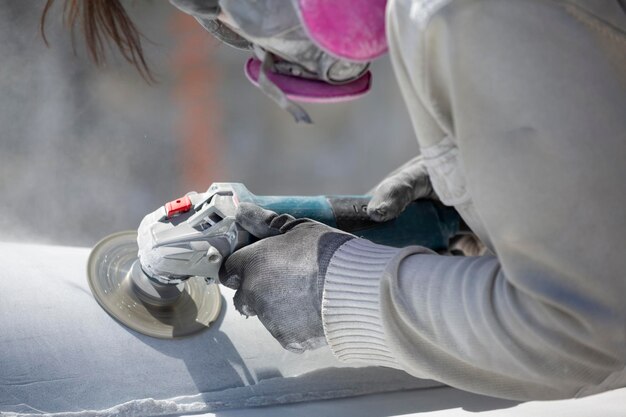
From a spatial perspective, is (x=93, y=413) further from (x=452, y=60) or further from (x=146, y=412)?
(x=452, y=60)

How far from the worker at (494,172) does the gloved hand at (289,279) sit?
0.03 m

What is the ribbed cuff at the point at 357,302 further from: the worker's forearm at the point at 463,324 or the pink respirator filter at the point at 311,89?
the pink respirator filter at the point at 311,89

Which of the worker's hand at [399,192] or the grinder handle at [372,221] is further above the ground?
the worker's hand at [399,192]

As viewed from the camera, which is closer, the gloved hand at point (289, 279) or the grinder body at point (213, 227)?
the gloved hand at point (289, 279)

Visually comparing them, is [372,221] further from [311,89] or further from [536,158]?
[536,158]

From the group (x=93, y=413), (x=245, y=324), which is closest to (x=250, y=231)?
(x=245, y=324)

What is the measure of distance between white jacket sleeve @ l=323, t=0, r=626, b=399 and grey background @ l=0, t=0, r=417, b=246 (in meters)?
1.71

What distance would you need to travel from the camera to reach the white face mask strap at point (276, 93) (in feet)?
3.68

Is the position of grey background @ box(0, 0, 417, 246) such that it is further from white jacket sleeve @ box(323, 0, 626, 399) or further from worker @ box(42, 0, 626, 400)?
white jacket sleeve @ box(323, 0, 626, 399)

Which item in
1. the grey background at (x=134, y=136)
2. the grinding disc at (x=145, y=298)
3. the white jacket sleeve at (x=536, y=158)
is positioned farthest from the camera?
the grey background at (x=134, y=136)

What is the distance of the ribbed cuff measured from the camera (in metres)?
1.12

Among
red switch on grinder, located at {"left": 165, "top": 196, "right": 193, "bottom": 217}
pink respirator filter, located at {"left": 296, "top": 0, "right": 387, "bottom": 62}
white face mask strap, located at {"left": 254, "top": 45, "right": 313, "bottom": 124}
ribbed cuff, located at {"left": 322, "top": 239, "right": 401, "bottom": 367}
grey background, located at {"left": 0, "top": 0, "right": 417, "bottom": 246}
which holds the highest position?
pink respirator filter, located at {"left": 296, "top": 0, "right": 387, "bottom": 62}

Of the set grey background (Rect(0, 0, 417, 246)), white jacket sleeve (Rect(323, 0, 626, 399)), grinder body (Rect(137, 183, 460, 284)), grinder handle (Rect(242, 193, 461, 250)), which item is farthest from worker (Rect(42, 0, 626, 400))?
grey background (Rect(0, 0, 417, 246))

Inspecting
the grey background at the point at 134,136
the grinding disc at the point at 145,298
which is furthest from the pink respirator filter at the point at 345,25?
the grey background at the point at 134,136
